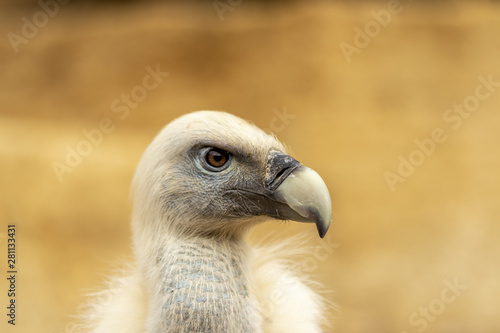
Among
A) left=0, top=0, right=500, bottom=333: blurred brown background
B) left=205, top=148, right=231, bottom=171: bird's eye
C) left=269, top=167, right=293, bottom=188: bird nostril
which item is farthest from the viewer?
left=0, top=0, right=500, bottom=333: blurred brown background

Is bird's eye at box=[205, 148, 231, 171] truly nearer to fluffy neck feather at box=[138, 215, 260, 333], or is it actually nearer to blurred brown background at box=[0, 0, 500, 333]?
fluffy neck feather at box=[138, 215, 260, 333]

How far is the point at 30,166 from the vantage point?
5258mm

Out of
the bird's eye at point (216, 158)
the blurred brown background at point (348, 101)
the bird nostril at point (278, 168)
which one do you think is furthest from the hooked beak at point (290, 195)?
the blurred brown background at point (348, 101)

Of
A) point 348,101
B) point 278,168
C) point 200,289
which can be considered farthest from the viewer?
point 348,101

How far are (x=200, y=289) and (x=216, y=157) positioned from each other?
490 mm

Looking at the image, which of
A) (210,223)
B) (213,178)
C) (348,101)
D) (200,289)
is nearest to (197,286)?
(200,289)

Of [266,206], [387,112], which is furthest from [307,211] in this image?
[387,112]

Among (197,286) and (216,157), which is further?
(216,157)

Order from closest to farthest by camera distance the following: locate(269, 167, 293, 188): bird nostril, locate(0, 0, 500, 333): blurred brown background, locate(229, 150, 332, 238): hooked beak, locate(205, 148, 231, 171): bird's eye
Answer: locate(229, 150, 332, 238): hooked beak, locate(269, 167, 293, 188): bird nostril, locate(205, 148, 231, 171): bird's eye, locate(0, 0, 500, 333): blurred brown background

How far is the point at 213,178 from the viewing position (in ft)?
6.96

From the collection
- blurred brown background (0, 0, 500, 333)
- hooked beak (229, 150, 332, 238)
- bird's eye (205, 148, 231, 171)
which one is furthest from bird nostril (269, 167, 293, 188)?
blurred brown background (0, 0, 500, 333)

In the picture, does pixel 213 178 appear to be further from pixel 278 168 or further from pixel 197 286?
pixel 197 286

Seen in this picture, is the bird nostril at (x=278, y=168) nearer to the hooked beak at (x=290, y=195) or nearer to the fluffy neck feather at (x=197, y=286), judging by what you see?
the hooked beak at (x=290, y=195)

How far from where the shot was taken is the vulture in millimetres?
1927
